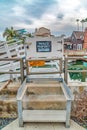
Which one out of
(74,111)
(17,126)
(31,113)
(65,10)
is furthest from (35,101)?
(65,10)

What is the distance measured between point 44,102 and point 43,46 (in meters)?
2.02

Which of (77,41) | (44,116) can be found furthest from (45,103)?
(77,41)

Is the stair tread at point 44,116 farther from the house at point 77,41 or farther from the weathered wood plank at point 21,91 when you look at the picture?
the house at point 77,41

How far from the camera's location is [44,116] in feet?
12.0

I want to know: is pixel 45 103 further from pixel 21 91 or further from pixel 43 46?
pixel 43 46

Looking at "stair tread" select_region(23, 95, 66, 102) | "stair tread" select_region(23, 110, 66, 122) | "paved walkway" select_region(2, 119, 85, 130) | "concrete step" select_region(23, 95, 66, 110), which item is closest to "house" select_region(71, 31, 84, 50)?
"stair tread" select_region(23, 95, 66, 102)

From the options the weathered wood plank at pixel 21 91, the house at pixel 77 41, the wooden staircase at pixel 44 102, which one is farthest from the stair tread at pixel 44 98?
the house at pixel 77 41

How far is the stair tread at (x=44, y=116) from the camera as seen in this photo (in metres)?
3.52

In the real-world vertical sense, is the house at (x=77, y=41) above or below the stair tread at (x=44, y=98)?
above

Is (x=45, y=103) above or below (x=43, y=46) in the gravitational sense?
below

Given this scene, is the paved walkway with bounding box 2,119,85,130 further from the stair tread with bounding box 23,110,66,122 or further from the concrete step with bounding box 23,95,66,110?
the concrete step with bounding box 23,95,66,110

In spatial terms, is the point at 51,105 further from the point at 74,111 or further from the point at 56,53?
the point at 56,53

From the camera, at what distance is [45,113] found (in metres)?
3.79

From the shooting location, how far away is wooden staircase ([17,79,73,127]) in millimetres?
3516
